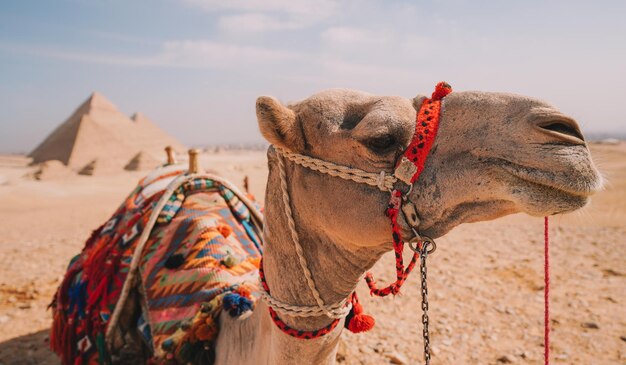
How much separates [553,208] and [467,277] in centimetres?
497

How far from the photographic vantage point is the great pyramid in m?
35.8

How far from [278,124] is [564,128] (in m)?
0.96

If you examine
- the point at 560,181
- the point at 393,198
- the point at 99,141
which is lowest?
the point at 99,141

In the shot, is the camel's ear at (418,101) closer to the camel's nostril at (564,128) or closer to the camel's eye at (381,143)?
the camel's eye at (381,143)

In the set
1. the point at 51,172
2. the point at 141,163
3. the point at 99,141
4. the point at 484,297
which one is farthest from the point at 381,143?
the point at 99,141

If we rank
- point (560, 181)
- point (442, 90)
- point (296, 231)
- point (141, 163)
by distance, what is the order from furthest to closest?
point (141, 163)
point (296, 231)
point (442, 90)
point (560, 181)

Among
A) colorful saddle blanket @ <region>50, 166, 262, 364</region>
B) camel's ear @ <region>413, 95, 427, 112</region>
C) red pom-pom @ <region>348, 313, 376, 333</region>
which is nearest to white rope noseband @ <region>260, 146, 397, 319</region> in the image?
red pom-pom @ <region>348, 313, 376, 333</region>

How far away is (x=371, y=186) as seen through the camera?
5.06ft

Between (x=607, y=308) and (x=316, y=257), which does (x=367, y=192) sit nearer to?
(x=316, y=257)

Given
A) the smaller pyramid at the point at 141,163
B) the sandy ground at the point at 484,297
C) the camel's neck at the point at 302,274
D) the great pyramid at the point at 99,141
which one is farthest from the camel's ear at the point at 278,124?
the smaller pyramid at the point at 141,163

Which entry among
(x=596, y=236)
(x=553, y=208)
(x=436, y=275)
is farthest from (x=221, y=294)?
(x=596, y=236)

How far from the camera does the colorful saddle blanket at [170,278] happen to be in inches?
95.4

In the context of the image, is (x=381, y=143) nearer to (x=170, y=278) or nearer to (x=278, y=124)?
(x=278, y=124)

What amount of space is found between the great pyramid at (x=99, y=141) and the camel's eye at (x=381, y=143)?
27246mm
